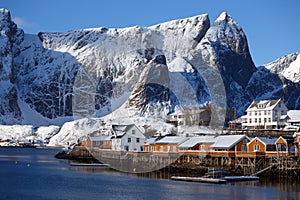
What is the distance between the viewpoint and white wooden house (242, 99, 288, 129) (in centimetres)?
9456

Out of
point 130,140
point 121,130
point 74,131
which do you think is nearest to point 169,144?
point 130,140

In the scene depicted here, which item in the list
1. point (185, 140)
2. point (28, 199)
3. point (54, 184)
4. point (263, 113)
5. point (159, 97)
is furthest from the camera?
point (159, 97)

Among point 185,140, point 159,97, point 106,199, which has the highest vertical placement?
point 159,97

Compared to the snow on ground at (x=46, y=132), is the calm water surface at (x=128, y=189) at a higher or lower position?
lower

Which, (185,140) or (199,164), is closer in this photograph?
(199,164)

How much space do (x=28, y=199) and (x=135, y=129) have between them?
1842 inches

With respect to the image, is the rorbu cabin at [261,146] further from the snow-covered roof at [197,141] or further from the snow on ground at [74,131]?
the snow on ground at [74,131]

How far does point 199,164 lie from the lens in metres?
64.2

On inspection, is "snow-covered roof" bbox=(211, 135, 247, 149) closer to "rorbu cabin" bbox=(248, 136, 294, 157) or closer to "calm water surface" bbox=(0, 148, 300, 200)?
"rorbu cabin" bbox=(248, 136, 294, 157)

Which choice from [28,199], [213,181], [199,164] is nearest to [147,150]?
[199,164]

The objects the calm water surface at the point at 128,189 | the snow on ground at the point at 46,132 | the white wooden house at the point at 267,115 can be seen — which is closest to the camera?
the calm water surface at the point at 128,189

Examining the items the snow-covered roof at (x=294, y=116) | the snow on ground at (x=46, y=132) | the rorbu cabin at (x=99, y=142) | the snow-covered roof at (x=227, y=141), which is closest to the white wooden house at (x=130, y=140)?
the rorbu cabin at (x=99, y=142)

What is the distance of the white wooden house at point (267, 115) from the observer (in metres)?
94.6

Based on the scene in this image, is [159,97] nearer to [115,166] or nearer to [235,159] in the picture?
[115,166]
